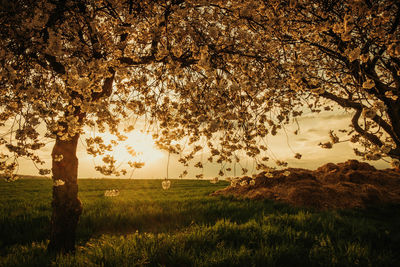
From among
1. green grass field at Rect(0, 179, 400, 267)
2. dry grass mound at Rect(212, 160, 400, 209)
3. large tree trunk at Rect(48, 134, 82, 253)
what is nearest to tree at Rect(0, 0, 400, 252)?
large tree trunk at Rect(48, 134, 82, 253)

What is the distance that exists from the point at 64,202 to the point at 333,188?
12339 millimetres

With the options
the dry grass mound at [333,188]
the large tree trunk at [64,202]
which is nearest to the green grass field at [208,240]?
the large tree trunk at [64,202]

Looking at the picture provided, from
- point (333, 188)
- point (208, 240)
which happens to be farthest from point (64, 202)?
point (333, 188)

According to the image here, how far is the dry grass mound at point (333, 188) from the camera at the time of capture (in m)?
11.2

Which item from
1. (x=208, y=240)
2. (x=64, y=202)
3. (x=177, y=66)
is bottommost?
(x=208, y=240)

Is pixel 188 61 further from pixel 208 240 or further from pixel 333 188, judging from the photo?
pixel 333 188

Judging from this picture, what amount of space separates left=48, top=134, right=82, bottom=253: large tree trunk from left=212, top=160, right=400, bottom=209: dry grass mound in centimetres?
627

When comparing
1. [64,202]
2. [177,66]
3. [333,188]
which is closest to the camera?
[177,66]

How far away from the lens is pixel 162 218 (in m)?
9.57

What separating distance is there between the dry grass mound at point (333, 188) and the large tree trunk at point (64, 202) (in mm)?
6272

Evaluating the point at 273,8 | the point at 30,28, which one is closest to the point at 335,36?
the point at 273,8

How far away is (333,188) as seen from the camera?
40.2 ft

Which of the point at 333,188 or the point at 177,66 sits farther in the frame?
the point at 333,188

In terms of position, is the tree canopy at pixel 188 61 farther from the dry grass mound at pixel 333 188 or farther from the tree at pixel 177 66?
the dry grass mound at pixel 333 188
